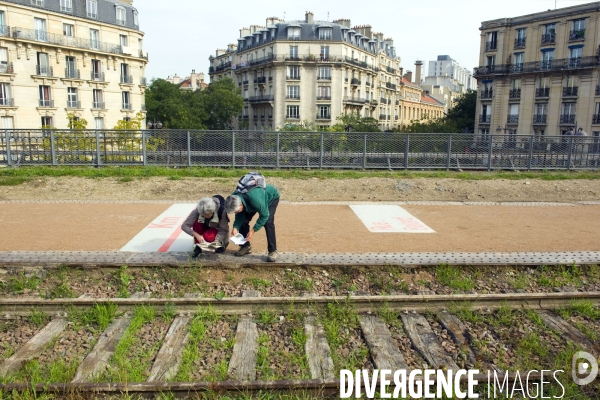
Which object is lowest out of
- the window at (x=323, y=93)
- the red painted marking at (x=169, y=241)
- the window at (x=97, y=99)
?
the red painted marking at (x=169, y=241)

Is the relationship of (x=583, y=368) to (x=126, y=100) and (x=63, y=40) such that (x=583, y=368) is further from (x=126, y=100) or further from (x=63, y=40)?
(x=126, y=100)

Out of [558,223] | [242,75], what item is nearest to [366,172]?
[558,223]

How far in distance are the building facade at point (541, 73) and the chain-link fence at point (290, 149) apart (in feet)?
117

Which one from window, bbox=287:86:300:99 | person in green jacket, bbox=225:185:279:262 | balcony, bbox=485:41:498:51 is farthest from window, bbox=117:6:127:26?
person in green jacket, bbox=225:185:279:262

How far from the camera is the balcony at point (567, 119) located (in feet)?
162

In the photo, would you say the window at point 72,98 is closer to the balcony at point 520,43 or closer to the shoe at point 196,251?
the shoe at point 196,251

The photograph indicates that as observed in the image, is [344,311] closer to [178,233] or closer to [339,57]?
[178,233]

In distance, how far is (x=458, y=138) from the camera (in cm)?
1828

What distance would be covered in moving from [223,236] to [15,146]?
13.3 metres

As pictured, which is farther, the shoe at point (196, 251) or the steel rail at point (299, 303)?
the shoe at point (196, 251)

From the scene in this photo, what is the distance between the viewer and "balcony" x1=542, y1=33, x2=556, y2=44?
51062 millimetres

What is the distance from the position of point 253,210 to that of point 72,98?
45.5 meters

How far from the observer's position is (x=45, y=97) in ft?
147

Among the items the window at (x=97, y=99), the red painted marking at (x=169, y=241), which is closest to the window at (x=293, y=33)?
the window at (x=97, y=99)
